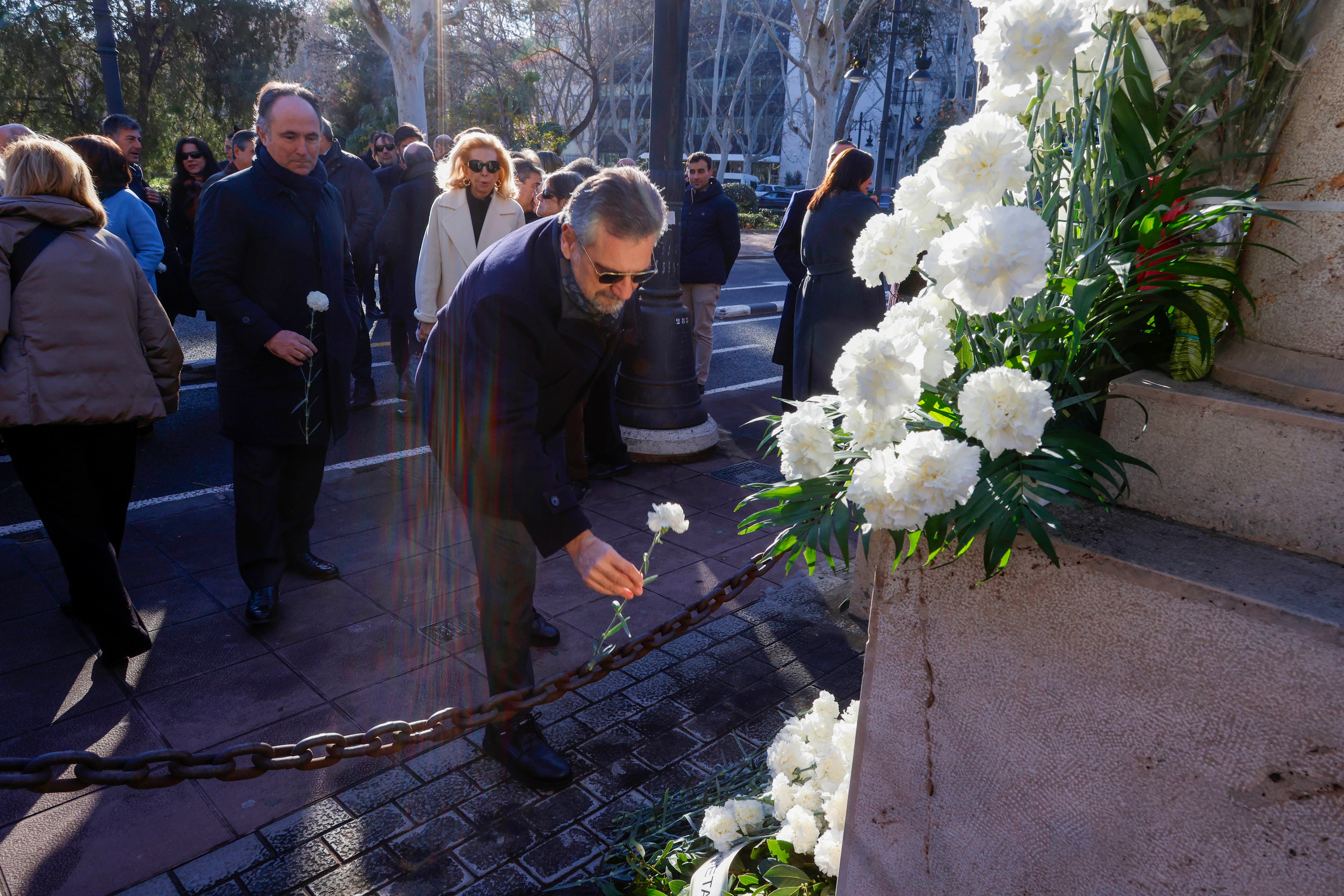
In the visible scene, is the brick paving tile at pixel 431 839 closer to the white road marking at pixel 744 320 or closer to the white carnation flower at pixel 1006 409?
the white carnation flower at pixel 1006 409

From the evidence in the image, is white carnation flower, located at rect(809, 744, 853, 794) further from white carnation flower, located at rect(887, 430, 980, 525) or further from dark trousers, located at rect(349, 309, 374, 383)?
dark trousers, located at rect(349, 309, 374, 383)

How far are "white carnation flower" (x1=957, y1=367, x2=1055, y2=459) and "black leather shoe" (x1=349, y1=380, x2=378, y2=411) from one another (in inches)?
265

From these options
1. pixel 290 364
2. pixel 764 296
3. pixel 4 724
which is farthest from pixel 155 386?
pixel 764 296

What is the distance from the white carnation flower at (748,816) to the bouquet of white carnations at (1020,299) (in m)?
1.00

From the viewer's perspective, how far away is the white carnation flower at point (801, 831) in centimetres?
216

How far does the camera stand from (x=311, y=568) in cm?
439

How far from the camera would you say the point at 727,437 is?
23.9ft

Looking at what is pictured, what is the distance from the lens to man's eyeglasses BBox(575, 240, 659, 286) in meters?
2.45

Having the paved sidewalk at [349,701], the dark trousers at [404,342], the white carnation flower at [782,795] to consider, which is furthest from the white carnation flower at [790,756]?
the dark trousers at [404,342]

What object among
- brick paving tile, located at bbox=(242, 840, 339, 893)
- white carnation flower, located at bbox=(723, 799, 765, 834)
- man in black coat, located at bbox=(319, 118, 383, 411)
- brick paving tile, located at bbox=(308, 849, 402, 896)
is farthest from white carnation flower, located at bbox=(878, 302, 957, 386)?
man in black coat, located at bbox=(319, 118, 383, 411)

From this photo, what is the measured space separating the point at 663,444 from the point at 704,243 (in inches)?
77.8

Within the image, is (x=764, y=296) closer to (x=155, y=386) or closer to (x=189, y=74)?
(x=155, y=386)

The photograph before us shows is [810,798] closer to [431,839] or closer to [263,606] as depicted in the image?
[431,839]

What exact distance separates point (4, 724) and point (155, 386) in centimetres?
131
